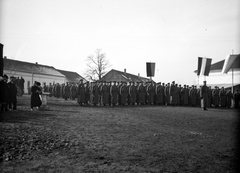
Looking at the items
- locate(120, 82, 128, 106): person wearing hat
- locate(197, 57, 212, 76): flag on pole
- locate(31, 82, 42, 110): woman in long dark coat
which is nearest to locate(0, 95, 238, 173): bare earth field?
locate(31, 82, 42, 110): woman in long dark coat

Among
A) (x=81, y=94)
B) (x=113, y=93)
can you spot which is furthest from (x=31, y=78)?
(x=113, y=93)

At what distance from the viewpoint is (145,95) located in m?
19.6

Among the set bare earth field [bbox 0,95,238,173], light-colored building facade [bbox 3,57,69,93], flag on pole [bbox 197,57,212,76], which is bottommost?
bare earth field [bbox 0,95,238,173]

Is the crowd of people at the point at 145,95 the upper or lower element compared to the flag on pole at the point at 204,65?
lower

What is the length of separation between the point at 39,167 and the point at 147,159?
209 cm

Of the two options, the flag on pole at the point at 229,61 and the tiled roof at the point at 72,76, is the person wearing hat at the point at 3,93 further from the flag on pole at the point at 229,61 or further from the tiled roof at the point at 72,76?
the tiled roof at the point at 72,76

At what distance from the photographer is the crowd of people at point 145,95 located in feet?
57.0

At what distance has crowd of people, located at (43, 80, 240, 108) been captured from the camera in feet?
57.0

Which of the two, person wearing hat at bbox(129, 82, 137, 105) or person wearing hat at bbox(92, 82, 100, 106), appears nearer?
person wearing hat at bbox(92, 82, 100, 106)

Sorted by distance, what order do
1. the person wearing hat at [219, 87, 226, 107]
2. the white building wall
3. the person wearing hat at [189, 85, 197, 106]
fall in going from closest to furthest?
1. the person wearing hat at [189, 85, 197, 106]
2. the person wearing hat at [219, 87, 226, 107]
3. the white building wall

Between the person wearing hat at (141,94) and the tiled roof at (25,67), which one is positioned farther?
the tiled roof at (25,67)

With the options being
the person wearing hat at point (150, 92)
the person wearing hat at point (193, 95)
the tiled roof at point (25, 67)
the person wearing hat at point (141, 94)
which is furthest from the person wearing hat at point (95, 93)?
Result: the tiled roof at point (25, 67)

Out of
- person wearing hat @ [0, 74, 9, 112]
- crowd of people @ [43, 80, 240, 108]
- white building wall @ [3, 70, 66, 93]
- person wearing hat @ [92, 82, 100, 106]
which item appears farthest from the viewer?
white building wall @ [3, 70, 66, 93]

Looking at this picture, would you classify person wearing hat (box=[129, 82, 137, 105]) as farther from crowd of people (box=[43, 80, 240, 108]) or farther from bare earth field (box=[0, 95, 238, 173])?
bare earth field (box=[0, 95, 238, 173])
